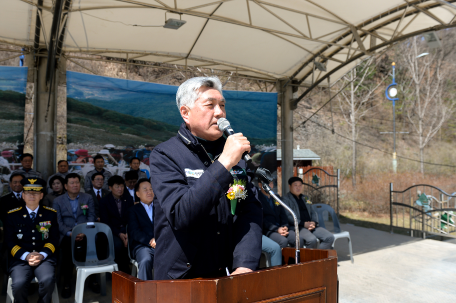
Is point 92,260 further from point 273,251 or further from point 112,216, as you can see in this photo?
point 273,251

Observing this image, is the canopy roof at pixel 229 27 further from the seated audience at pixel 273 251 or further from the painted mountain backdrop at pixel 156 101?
the seated audience at pixel 273 251

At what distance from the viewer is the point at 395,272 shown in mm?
4793

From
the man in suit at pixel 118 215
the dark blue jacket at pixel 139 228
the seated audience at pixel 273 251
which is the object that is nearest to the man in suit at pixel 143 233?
the dark blue jacket at pixel 139 228

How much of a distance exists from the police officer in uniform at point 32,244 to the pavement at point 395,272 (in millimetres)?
724

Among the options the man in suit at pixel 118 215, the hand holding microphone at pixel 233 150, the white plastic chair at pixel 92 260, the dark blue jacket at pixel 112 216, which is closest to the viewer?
the hand holding microphone at pixel 233 150

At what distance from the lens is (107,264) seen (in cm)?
367

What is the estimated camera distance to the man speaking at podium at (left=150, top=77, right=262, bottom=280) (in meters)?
1.20

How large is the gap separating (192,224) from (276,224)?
400 centimetres

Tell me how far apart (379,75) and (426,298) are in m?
23.3

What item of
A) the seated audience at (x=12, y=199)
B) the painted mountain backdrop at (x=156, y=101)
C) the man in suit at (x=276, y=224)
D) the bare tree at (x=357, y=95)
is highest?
the bare tree at (x=357, y=95)

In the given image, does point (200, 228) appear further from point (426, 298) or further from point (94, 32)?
point (94, 32)

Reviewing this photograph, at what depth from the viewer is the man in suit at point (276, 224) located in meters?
4.78

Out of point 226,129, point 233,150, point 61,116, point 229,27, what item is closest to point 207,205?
point 233,150

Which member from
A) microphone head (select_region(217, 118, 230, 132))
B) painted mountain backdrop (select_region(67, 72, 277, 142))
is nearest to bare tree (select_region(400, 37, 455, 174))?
painted mountain backdrop (select_region(67, 72, 277, 142))
